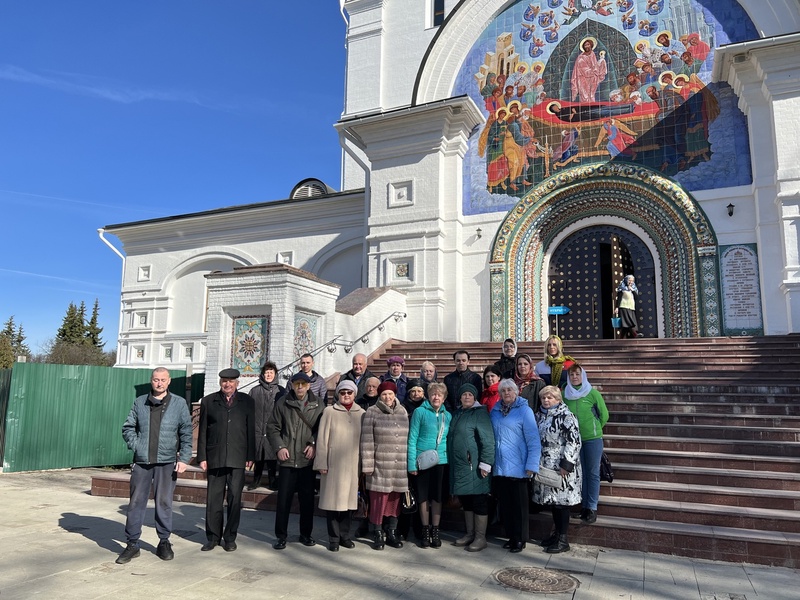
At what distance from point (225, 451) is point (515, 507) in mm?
2572

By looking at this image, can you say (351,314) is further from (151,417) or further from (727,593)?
(727,593)

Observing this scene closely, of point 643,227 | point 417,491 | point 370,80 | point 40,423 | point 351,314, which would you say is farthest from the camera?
point 370,80

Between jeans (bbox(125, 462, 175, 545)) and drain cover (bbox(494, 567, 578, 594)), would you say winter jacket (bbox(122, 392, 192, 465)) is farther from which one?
drain cover (bbox(494, 567, 578, 594))

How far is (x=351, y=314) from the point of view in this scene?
38.0 ft

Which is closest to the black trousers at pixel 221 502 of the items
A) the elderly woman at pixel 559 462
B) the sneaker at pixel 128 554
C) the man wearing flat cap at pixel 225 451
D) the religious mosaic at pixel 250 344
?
the man wearing flat cap at pixel 225 451

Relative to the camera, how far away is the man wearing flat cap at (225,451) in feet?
18.1

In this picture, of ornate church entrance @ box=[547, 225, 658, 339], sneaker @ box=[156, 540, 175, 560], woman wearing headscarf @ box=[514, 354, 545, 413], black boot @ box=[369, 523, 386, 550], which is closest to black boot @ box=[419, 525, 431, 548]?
black boot @ box=[369, 523, 386, 550]

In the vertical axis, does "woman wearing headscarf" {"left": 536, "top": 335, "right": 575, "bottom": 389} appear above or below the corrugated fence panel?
above

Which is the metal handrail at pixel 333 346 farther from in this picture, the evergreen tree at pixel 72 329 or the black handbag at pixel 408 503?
the evergreen tree at pixel 72 329

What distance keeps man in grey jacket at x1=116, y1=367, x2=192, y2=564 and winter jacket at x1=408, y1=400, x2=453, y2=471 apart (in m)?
1.95

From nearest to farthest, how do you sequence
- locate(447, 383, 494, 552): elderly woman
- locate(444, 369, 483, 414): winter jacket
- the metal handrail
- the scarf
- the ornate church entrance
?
1. locate(447, 383, 494, 552): elderly woman
2. the scarf
3. locate(444, 369, 483, 414): winter jacket
4. the metal handrail
5. the ornate church entrance

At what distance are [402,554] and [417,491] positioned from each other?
0.56m

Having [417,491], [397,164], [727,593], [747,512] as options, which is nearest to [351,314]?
[397,164]

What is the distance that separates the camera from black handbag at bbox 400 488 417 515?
5.70 m
